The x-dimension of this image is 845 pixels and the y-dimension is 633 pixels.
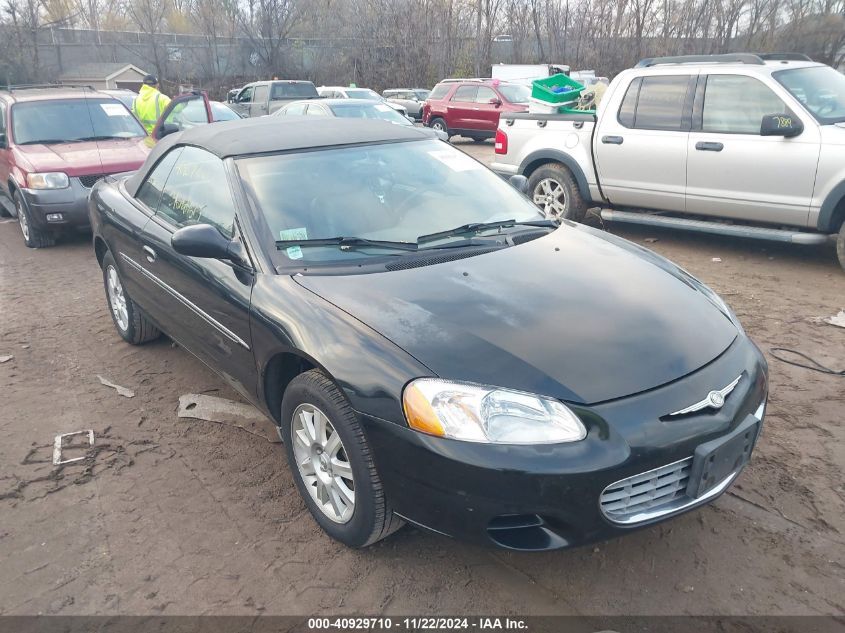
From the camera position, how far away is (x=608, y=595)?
2.54 m

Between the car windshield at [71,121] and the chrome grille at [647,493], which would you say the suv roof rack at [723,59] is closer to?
the chrome grille at [647,493]

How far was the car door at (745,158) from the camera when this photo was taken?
20.1 ft

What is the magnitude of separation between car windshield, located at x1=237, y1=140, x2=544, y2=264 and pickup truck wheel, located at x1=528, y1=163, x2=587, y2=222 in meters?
4.00

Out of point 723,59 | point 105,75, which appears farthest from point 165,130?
point 105,75

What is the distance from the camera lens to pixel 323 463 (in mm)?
2836

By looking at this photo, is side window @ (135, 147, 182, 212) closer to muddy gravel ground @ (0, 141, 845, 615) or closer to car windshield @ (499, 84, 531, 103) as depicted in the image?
muddy gravel ground @ (0, 141, 845, 615)

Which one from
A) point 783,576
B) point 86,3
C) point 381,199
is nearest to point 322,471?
point 381,199

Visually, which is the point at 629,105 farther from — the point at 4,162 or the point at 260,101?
the point at 260,101

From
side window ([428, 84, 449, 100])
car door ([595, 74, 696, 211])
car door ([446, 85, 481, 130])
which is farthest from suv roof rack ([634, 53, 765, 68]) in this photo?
side window ([428, 84, 449, 100])

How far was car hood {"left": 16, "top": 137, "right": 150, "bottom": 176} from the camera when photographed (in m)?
7.89

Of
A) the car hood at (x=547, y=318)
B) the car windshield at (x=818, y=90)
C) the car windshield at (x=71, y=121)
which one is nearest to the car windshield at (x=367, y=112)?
the car windshield at (x=71, y=121)

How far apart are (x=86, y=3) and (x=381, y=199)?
186ft

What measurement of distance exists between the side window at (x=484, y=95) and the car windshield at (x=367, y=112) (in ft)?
21.9

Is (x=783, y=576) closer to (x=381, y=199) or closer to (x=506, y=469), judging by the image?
(x=506, y=469)
